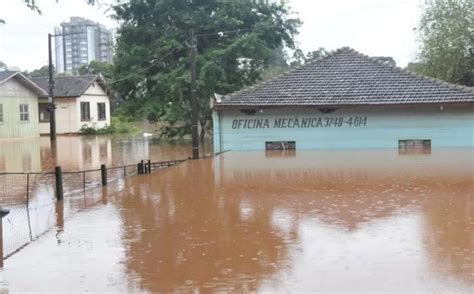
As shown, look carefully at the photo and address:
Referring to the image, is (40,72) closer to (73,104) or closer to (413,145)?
(73,104)

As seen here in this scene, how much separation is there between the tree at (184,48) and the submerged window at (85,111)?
903 centimetres

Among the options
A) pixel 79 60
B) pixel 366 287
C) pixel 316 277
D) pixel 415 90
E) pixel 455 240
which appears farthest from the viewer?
pixel 79 60

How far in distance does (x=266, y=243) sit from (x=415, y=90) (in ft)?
63.5

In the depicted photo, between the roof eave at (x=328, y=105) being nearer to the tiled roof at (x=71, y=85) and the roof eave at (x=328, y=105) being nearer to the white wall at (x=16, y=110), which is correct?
the white wall at (x=16, y=110)

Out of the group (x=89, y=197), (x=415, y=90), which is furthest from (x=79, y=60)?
(x=89, y=197)

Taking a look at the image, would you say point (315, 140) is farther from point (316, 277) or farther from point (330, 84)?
point (316, 277)

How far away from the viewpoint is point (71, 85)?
45.2m

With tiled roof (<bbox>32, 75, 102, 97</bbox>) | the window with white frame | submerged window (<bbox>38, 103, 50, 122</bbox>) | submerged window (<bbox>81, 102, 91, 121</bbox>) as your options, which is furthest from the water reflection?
submerged window (<bbox>38, 103, 50, 122</bbox>)

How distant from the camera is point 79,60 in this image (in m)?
71.8

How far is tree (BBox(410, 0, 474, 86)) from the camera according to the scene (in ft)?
113

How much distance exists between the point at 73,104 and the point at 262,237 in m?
37.9

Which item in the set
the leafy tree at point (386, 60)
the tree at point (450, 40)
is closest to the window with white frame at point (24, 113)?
the leafy tree at point (386, 60)

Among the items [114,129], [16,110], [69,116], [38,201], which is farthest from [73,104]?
[38,201]

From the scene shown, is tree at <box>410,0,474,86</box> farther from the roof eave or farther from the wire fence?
the wire fence
